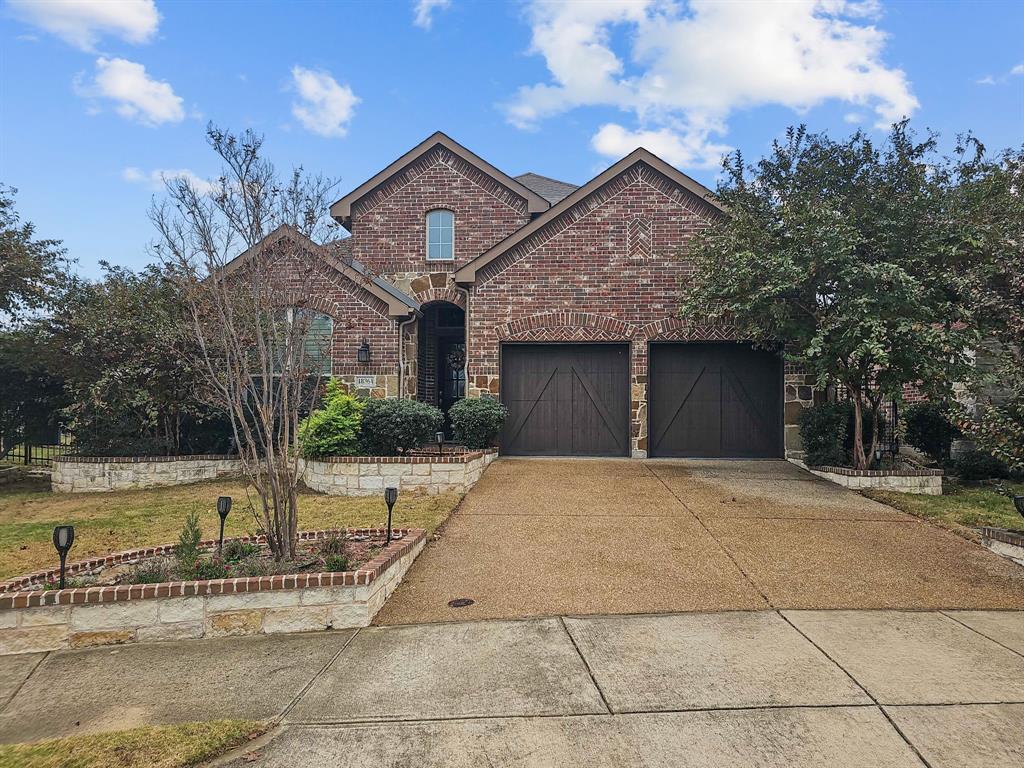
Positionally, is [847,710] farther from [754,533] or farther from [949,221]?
[949,221]

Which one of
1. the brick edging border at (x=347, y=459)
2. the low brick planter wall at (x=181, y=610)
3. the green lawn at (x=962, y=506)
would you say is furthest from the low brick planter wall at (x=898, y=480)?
the low brick planter wall at (x=181, y=610)

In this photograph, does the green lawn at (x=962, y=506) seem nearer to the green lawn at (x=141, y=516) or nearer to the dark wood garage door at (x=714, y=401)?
the dark wood garage door at (x=714, y=401)

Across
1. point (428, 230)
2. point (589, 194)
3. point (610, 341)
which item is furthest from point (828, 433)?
point (428, 230)

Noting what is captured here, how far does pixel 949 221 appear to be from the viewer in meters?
9.32

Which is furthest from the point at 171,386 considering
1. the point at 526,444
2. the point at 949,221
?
the point at 949,221

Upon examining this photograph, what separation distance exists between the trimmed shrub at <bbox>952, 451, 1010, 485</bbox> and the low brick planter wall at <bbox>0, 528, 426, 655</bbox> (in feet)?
37.9

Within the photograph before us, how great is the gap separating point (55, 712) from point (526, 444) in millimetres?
9948

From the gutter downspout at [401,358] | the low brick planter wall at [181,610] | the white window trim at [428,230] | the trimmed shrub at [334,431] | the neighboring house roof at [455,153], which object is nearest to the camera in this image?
the low brick planter wall at [181,610]

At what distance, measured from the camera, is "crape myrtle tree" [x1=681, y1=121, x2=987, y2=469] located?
29.0 ft

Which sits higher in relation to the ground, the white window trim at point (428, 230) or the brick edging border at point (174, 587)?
the white window trim at point (428, 230)

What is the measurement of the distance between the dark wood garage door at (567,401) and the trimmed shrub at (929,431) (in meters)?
5.83

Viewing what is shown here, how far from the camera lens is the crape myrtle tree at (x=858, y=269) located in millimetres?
8836

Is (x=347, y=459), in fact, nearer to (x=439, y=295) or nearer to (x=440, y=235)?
(x=439, y=295)

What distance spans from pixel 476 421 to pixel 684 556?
591 cm
